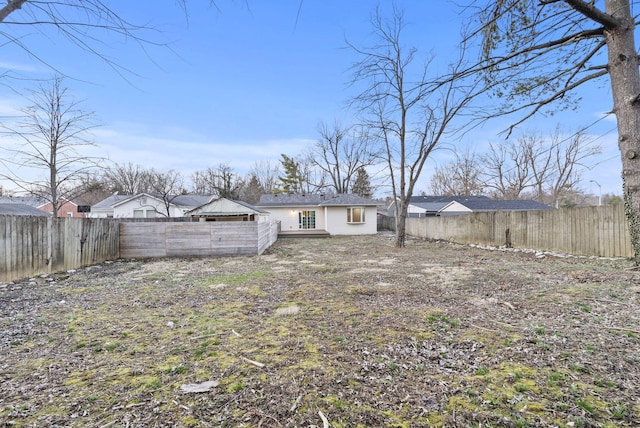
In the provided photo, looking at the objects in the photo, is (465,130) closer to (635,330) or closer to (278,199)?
(635,330)

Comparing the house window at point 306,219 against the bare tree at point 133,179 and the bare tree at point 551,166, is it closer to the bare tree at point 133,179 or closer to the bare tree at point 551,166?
the bare tree at point 551,166

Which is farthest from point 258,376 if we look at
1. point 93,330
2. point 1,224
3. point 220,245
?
point 220,245

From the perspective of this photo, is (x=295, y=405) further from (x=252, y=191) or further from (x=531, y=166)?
(x=252, y=191)

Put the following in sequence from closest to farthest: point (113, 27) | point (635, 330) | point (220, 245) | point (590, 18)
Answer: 1. point (113, 27)
2. point (635, 330)
3. point (590, 18)
4. point (220, 245)

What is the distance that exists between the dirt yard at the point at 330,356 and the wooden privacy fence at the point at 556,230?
357cm

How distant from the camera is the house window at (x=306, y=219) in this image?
70.5ft

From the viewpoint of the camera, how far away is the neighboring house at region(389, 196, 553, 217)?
77.1 ft

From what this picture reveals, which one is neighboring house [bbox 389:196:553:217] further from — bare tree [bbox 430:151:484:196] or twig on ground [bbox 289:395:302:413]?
twig on ground [bbox 289:395:302:413]

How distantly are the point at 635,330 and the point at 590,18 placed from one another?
11.9 ft

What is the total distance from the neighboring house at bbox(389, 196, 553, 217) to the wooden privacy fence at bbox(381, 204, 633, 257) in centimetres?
1050

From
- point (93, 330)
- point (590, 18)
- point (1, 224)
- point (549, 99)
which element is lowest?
point (93, 330)

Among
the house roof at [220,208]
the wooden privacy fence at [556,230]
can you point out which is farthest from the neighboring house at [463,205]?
the house roof at [220,208]

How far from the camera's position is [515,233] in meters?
10.7

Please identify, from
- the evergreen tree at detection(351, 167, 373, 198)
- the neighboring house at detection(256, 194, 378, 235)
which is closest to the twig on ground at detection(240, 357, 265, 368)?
the neighboring house at detection(256, 194, 378, 235)
